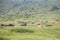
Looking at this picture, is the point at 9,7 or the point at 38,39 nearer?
the point at 38,39

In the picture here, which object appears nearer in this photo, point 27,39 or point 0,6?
point 27,39

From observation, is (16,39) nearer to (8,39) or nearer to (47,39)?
(8,39)

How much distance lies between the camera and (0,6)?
625 ft

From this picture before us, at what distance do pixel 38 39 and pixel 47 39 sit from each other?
94.5 inches

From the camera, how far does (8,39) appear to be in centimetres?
3831

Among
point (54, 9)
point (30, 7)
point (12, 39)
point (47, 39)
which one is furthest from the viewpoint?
point (30, 7)

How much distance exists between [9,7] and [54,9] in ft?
191

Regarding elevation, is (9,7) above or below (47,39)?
above

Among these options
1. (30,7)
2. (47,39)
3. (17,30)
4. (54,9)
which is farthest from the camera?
(30,7)

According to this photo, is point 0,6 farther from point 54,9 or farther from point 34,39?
point 34,39

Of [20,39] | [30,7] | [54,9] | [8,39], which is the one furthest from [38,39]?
[30,7]

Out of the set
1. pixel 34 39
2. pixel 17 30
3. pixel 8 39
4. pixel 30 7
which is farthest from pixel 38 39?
pixel 30 7

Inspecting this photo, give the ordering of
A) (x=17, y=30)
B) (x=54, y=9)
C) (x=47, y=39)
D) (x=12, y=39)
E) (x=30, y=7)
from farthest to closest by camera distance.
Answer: (x=30, y=7) → (x=54, y=9) → (x=17, y=30) → (x=47, y=39) → (x=12, y=39)

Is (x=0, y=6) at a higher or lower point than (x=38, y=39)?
higher
